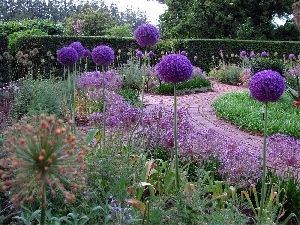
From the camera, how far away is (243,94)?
10.9m

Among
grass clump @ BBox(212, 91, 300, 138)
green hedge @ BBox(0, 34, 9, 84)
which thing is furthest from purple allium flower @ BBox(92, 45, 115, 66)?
green hedge @ BBox(0, 34, 9, 84)

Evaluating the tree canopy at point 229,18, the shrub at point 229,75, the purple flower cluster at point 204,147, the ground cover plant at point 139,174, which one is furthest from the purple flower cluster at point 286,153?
the tree canopy at point 229,18

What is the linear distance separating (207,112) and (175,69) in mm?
6683

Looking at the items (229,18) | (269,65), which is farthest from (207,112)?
(229,18)

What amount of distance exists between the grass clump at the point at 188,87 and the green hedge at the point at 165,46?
5.96 ft

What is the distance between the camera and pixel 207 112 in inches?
368

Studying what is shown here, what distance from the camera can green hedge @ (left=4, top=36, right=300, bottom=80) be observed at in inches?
553

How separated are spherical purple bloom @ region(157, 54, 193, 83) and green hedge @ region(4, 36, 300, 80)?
11.3m

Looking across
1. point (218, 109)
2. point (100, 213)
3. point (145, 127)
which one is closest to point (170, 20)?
point (218, 109)

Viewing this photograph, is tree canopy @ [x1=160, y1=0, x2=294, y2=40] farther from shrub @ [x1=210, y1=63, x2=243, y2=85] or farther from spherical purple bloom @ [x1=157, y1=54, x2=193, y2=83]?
spherical purple bloom @ [x1=157, y1=54, x2=193, y2=83]

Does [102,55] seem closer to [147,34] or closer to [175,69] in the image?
[147,34]

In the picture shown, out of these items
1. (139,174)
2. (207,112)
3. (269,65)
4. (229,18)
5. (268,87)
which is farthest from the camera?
(229,18)

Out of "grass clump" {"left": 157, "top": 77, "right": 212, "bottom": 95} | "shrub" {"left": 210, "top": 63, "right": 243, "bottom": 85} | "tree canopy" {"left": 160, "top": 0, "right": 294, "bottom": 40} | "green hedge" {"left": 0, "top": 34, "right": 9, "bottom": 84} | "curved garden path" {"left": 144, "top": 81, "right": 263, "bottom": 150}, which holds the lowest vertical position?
"curved garden path" {"left": 144, "top": 81, "right": 263, "bottom": 150}

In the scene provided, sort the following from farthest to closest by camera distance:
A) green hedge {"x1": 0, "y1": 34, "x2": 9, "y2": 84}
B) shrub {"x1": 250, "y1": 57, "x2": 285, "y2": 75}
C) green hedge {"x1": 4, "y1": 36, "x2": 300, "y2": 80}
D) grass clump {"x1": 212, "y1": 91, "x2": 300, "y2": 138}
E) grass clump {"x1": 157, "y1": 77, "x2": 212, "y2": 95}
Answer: green hedge {"x1": 4, "y1": 36, "x2": 300, "y2": 80} < grass clump {"x1": 157, "y1": 77, "x2": 212, "y2": 95} < shrub {"x1": 250, "y1": 57, "x2": 285, "y2": 75} < green hedge {"x1": 0, "y1": 34, "x2": 9, "y2": 84} < grass clump {"x1": 212, "y1": 91, "x2": 300, "y2": 138}
